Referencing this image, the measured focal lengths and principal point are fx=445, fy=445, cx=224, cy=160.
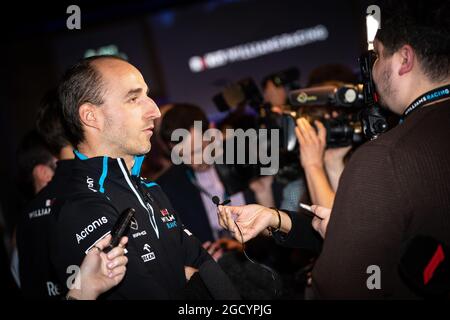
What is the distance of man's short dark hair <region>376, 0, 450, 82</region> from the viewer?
116 centimetres

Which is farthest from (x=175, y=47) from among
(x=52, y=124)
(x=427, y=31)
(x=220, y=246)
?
(x=427, y=31)

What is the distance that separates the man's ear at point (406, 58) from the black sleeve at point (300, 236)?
0.63 metres

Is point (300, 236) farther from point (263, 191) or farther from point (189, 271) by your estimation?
point (263, 191)

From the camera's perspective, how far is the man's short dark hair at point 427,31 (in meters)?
1.16

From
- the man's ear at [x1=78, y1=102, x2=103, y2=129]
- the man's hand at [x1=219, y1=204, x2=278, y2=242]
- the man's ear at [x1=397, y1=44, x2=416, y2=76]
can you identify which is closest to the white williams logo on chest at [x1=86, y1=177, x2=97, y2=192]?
the man's ear at [x1=78, y1=102, x2=103, y2=129]

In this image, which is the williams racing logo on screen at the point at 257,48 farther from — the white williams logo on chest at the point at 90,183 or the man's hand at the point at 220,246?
the white williams logo on chest at the point at 90,183

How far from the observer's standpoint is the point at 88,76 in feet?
4.66

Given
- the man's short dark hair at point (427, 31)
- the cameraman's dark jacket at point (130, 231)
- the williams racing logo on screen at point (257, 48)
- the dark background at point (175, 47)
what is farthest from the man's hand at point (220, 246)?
the williams racing logo on screen at point (257, 48)

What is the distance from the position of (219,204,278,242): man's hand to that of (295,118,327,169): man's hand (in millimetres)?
513

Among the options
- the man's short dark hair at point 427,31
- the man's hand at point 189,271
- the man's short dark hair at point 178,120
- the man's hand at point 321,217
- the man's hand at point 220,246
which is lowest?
the man's hand at point 220,246

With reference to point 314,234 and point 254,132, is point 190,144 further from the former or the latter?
point 314,234
